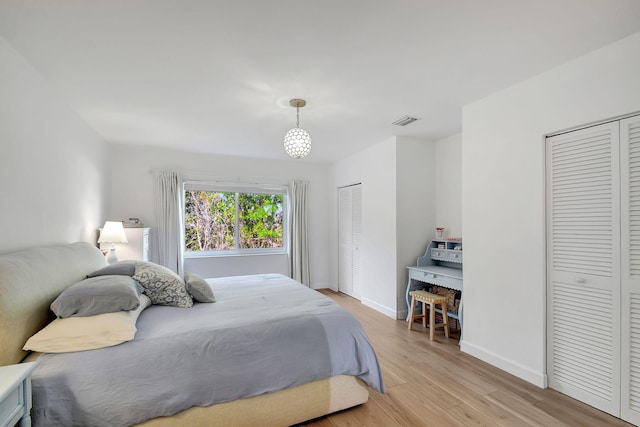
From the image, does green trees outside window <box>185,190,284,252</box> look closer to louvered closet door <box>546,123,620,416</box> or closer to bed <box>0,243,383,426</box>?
bed <box>0,243,383,426</box>

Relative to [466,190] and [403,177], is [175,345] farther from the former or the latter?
[403,177]

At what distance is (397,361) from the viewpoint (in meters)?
2.79

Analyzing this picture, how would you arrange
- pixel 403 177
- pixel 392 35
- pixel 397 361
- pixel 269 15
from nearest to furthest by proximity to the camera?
1. pixel 269 15
2. pixel 392 35
3. pixel 397 361
4. pixel 403 177

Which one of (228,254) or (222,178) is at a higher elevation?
(222,178)

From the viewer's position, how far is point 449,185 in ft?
13.1

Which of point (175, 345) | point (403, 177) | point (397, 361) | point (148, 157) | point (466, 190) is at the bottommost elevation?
point (397, 361)

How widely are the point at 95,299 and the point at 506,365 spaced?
3.17m

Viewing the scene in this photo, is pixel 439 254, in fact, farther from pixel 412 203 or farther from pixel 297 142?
pixel 297 142

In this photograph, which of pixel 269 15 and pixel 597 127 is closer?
pixel 269 15

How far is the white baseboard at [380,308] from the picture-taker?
→ 159 inches

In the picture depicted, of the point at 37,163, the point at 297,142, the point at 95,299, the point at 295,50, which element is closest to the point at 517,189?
the point at 297,142

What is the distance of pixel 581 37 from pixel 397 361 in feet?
9.30

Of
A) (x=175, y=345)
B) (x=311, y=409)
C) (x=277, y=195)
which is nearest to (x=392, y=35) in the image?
(x=175, y=345)

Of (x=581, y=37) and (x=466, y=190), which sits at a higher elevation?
(x=581, y=37)
